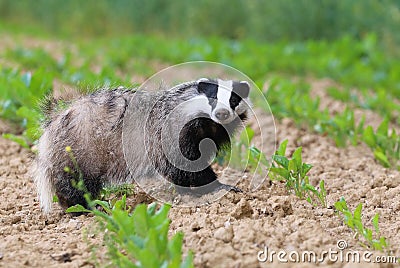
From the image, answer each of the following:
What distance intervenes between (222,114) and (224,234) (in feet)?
2.89

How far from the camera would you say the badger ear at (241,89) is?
388 centimetres

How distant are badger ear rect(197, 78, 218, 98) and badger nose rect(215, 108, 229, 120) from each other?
143mm

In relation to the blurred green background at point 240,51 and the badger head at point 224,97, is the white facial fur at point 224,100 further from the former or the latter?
the blurred green background at point 240,51

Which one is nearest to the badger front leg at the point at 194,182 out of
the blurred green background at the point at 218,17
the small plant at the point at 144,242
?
the small plant at the point at 144,242

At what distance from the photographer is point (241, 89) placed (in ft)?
12.8

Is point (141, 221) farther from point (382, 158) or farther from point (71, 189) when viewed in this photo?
point (382, 158)

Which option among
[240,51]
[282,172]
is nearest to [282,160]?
[282,172]

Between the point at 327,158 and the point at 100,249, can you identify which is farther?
the point at 327,158

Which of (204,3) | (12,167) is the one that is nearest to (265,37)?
(204,3)

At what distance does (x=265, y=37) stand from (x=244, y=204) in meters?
8.88

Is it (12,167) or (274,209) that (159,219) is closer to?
(274,209)

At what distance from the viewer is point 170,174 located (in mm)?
3828

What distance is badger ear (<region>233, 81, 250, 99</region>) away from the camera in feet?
12.7

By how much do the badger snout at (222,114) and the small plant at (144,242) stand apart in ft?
2.90
